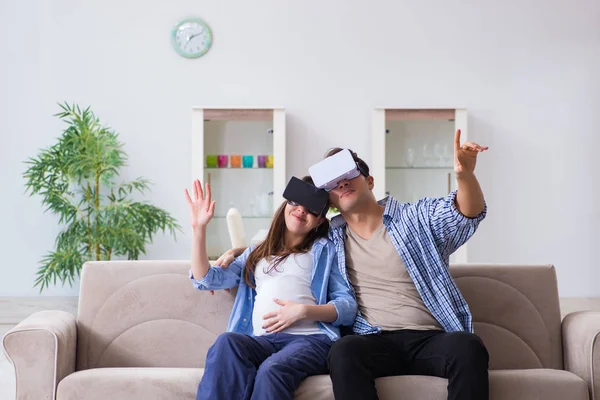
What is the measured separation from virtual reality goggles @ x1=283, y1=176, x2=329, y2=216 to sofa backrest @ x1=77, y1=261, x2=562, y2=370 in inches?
18.1

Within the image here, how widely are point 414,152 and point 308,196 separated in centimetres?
295

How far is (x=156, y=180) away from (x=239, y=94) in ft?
3.10

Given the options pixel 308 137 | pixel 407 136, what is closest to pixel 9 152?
pixel 308 137

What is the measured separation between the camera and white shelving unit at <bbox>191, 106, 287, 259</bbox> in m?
5.35

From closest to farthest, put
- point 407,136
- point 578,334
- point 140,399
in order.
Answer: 1. point 140,399
2. point 578,334
3. point 407,136

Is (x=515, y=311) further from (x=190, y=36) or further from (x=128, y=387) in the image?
(x=190, y=36)

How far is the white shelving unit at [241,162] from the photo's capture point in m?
5.35

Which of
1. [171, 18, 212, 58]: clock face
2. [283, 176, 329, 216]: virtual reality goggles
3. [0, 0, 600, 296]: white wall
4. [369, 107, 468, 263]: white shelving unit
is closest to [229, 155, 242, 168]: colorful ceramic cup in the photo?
[0, 0, 600, 296]: white wall

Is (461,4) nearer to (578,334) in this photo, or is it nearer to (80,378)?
(578,334)

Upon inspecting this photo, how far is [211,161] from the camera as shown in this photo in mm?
5406

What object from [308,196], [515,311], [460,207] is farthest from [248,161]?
[460,207]

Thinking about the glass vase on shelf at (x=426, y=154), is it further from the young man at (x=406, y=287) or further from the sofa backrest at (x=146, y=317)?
the sofa backrest at (x=146, y=317)

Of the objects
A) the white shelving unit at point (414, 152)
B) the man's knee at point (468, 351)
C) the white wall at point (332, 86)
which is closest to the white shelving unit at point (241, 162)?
the white wall at point (332, 86)

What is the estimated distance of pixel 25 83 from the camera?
5.59 metres
